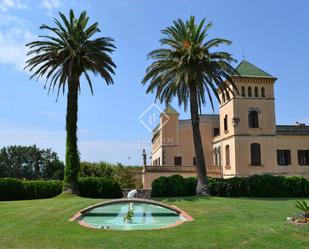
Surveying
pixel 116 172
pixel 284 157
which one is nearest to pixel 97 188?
pixel 116 172

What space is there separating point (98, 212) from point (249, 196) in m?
15.4

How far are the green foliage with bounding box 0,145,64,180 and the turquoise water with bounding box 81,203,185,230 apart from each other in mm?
59731

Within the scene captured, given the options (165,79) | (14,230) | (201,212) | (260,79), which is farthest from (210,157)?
(14,230)

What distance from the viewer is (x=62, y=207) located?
18.2m

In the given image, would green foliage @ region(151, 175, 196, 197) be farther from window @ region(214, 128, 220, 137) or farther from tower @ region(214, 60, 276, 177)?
window @ region(214, 128, 220, 137)

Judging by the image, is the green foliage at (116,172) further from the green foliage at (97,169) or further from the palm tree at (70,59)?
the palm tree at (70,59)

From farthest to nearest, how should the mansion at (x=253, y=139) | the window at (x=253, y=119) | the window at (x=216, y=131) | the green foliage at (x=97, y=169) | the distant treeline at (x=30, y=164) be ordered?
the distant treeline at (x=30, y=164) < the green foliage at (x=97, y=169) < the window at (x=216, y=131) < the window at (x=253, y=119) < the mansion at (x=253, y=139)

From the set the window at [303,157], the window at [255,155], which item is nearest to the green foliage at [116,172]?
the window at [255,155]

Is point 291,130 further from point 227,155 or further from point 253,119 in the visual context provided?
point 227,155

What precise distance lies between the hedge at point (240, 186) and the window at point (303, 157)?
12.9 metres

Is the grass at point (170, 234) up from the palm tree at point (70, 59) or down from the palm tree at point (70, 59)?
down

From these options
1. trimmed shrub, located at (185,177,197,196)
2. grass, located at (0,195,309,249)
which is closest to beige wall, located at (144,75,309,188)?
trimmed shrub, located at (185,177,197,196)

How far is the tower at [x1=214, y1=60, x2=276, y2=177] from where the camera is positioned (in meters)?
41.0

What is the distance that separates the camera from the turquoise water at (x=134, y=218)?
47.2 feet
